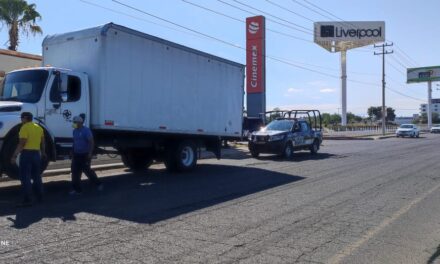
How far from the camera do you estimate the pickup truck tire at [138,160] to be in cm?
1483

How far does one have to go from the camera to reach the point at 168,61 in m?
13.4

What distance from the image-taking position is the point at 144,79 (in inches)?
497

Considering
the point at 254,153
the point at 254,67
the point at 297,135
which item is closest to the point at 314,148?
the point at 297,135

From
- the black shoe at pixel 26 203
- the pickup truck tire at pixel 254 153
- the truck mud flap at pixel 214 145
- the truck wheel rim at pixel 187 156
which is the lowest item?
Answer: the black shoe at pixel 26 203

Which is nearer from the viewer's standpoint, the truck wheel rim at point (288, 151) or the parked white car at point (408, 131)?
the truck wheel rim at point (288, 151)

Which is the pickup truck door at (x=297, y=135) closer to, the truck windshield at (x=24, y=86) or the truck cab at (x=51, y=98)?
the truck cab at (x=51, y=98)

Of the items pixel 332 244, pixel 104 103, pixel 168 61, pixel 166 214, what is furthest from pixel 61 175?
pixel 332 244

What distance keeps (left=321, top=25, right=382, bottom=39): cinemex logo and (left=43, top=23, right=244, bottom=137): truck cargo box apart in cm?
6333

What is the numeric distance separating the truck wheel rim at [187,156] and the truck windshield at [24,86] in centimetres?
512

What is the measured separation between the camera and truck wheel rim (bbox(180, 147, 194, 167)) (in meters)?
14.5

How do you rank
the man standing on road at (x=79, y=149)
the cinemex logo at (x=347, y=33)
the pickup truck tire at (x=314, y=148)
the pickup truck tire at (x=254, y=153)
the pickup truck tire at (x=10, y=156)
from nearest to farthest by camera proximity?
the pickup truck tire at (x=10, y=156) < the man standing on road at (x=79, y=149) < the pickup truck tire at (x=254, y=153) < the pickup truck tire at (x=314, y=148) < the cinemex logo at (x=347, y=33)

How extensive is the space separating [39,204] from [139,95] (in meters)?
4.57

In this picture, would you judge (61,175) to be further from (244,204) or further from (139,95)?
(244,204)

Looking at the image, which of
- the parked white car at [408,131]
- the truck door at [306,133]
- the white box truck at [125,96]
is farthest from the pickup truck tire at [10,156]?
the parked white car at [408,131]
